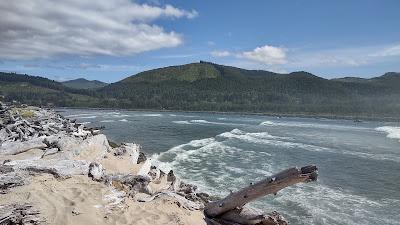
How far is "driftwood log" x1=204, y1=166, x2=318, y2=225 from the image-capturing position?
28.0 ft

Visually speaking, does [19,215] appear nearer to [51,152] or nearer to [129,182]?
[129,182]

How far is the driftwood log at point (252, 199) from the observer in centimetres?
853

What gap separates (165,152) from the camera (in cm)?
4047

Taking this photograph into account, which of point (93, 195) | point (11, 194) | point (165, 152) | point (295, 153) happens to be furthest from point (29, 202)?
point (295, 153)

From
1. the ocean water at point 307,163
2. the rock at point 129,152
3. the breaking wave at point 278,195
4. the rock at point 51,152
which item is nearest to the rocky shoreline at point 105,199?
the rock at point 51,152

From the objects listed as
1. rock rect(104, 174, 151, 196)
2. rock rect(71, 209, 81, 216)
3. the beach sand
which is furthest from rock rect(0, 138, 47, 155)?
rock rect(71, 209, 81, 216)

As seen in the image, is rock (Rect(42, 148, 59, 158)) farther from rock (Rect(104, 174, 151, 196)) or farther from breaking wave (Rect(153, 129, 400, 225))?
breaking wave (Rect(153, 129, 400, 225))

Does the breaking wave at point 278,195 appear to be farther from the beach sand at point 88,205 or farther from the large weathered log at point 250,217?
the large weathered log at point 250,217

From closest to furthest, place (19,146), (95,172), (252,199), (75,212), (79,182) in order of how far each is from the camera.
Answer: (252,199) < (75,212) < (79,182) < (95,172) < (19,146)

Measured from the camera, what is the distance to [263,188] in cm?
936

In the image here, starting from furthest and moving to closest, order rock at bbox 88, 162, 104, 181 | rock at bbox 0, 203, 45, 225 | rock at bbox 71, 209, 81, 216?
rock at bbox 88, 162, 104, 181
rock at bbox 71, 209, 81, 216
rock at bbox 0, 203, 45, 225

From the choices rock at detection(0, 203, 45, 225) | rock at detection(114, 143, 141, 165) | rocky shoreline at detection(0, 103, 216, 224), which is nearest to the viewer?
rock at detection(0, 203, 45, 225)

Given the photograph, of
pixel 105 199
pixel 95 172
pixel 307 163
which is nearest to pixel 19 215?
A: pixel 105 199

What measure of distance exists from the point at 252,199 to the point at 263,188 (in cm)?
53
